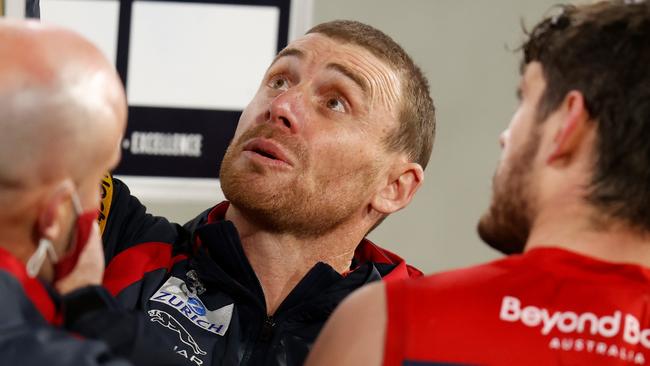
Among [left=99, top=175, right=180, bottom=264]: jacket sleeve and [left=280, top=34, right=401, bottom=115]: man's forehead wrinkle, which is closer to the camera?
[left=99, top=175, right=180, bottom=264]: jacket sleeve

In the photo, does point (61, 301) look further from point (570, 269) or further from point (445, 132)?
point (445, 132)

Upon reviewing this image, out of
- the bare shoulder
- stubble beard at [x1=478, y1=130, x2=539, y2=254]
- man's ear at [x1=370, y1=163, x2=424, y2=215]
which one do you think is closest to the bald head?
the bare shoulder

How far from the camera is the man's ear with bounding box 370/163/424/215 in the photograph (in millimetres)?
2031

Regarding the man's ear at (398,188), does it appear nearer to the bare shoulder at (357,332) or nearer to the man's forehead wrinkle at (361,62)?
the man's forehead wrinkle at (361,62)

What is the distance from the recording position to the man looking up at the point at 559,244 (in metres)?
1.09

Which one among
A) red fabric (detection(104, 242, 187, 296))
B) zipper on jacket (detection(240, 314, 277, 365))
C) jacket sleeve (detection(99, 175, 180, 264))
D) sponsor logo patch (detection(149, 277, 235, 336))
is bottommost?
zipper on jacket (detection(240, 314, 277, 365))

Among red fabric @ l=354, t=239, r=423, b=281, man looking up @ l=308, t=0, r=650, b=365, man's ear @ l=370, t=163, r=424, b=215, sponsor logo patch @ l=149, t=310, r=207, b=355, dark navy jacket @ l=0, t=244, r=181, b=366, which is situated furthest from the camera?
man's ear @ l=370, t=163, r=424, b=215

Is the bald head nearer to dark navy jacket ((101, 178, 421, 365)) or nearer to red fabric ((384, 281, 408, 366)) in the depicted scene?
red fabric ((384, 281, 408, 366))

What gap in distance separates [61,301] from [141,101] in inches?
83.7

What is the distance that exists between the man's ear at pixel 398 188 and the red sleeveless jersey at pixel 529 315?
89 cm

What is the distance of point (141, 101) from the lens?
3064 millimetres

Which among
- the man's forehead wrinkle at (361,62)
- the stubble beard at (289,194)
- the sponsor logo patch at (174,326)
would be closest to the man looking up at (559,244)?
the sponsor logo patch at (174,326)

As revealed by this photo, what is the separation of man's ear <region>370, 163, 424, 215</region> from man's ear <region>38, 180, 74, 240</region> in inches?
43.7

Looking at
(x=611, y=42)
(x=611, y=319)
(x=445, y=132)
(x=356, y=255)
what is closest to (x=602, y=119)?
(x=611, y=42)
